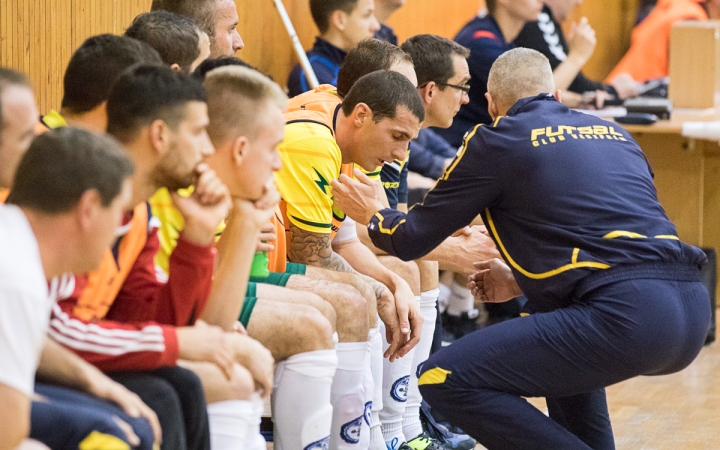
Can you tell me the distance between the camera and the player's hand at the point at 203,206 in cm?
202

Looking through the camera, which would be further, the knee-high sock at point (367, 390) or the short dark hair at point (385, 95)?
the short dark hair at point (385, 95)

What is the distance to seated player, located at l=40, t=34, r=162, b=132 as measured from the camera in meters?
2.26

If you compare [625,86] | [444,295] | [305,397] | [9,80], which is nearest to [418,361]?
[305,397]

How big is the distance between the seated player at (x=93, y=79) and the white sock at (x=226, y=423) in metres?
0.64

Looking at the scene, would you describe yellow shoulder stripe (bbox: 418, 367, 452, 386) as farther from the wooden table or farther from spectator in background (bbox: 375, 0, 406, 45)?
the wooden table

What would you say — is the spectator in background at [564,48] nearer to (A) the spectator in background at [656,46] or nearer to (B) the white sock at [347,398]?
(A) the spectator in background at [656,46]

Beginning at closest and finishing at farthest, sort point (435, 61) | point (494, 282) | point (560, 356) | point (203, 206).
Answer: point (203, 206)
point (560, 356)
point (494, 282)
point (435, 61)

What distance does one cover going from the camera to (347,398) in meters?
2.71

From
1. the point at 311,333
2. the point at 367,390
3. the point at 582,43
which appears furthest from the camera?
the point at 582,43

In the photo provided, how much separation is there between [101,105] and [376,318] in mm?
1025

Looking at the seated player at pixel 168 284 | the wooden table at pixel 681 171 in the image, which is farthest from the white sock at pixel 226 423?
the wooden table at pixel 681 171

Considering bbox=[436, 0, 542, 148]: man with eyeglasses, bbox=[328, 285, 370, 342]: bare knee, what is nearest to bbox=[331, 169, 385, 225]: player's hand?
bbox=[328, 285, 370, 342]: bare knee

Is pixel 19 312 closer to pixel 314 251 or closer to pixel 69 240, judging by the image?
pixel 69 240

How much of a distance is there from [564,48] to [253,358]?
16.1 feet
